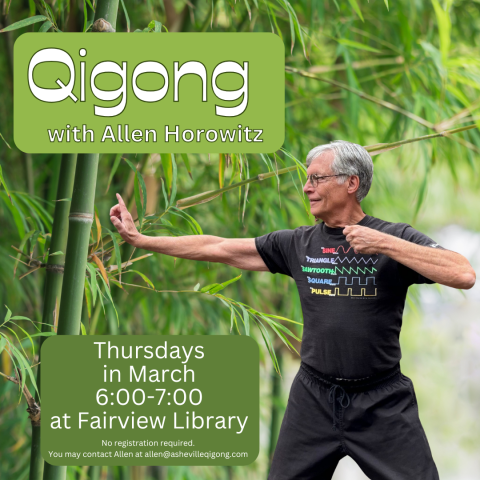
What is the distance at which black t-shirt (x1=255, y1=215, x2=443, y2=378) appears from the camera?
3.16 ft

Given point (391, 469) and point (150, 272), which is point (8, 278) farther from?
point (391, 469)

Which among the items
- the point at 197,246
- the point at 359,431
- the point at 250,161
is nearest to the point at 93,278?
the point at 197,246

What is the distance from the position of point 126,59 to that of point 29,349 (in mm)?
857

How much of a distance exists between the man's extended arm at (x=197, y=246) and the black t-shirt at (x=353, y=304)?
134 mm

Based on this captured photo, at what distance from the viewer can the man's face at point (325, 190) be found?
985 millimetres

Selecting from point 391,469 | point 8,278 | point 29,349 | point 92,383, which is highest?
point 8,278

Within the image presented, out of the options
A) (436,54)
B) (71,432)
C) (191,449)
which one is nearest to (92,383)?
(71,432)

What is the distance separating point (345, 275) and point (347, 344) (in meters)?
0.12

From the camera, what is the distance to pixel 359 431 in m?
0.98

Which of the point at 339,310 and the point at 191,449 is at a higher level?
the point at 339,310

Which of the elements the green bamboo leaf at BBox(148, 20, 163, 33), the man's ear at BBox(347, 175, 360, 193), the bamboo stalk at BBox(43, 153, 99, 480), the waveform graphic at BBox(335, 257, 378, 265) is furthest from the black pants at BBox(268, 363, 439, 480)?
the green bamboo leaf at BBox(148, 20, 163, 33)

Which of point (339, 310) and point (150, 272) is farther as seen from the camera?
point (150, 272)

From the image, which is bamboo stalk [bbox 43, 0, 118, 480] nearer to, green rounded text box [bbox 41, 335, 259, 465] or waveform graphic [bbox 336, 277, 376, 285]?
green rounded text box [bbox 41, 335, 259, 465]

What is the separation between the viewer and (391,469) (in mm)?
962
